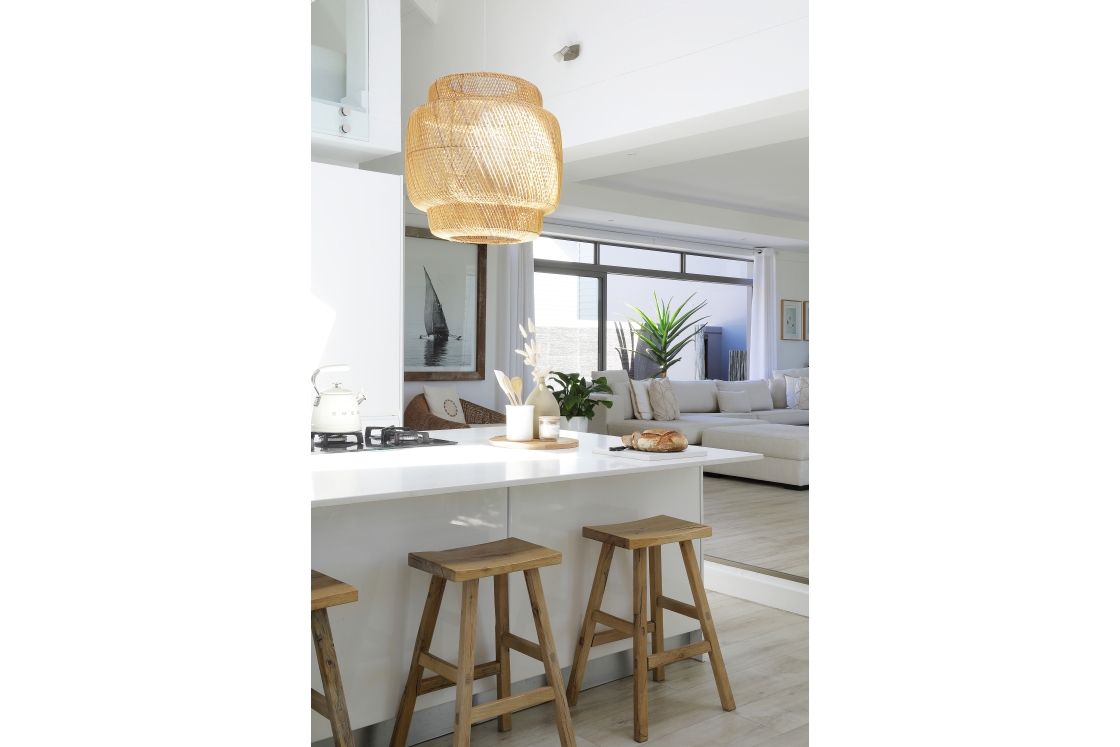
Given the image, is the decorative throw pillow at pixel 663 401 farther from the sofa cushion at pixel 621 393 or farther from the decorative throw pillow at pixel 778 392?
the decorative throw pillow at pixel 778 392

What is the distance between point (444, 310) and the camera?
7.09 meters

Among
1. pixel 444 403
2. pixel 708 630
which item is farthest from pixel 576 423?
pixel 708 630

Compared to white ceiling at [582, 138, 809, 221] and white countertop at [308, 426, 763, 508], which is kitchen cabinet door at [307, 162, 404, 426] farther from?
white ceiling at [582, 138, 809, 221]

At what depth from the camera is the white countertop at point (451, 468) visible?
6.70 ft

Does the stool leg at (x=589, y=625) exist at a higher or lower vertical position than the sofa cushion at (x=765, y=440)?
lower

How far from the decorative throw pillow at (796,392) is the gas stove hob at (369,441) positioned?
675cm

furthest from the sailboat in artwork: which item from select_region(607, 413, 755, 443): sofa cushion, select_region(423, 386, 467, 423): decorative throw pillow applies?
select_region(607, 413, 755, 443): sofa cushion

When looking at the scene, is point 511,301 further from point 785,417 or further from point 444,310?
point 785,417

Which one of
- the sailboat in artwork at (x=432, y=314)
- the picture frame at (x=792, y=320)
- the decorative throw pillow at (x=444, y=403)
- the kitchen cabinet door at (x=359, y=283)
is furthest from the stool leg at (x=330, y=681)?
the picture frame at (x=792, y=320)

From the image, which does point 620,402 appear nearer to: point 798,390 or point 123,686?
point 798,390

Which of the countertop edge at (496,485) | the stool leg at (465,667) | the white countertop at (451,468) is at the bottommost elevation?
the stool leg at (465,667)

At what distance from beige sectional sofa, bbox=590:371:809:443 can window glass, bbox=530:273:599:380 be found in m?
0.72

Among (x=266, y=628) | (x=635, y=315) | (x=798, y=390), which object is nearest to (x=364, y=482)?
(x=266, y=628)
